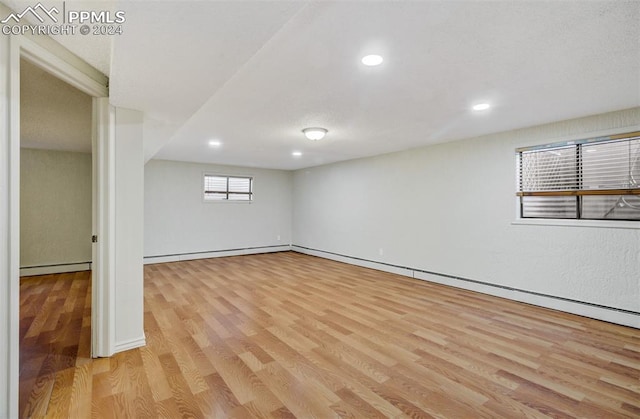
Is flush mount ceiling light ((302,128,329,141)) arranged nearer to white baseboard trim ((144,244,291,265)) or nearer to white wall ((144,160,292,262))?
white wall ((144,160,292,262))

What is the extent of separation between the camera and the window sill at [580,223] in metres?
3.12

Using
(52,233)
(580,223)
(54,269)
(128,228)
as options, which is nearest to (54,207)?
(52,233)

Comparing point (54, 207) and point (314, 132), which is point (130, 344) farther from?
point (54, 207)

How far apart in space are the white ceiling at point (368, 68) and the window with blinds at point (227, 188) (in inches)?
141

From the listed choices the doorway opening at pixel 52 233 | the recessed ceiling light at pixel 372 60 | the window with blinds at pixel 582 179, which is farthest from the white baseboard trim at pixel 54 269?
the window with blinds at pixel 582 179

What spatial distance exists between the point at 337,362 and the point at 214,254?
5577mm

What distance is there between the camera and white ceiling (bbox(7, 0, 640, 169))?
4.92 ft

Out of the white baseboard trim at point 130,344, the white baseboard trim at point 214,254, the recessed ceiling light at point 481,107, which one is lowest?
the white baseboard trim at point 130,344

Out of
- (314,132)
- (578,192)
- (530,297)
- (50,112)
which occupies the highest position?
(50,112)

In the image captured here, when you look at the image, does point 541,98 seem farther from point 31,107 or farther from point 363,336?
point 31,107

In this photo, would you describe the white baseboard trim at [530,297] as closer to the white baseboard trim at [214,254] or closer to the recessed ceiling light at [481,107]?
the recessed ceiling light at [481,107]

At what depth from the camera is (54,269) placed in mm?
5613

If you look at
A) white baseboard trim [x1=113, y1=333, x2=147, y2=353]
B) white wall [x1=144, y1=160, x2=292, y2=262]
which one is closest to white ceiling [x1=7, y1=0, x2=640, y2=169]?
white baseboard trim [x1=113, y1=333, x2=147, y2=353]

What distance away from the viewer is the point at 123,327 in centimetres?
254
